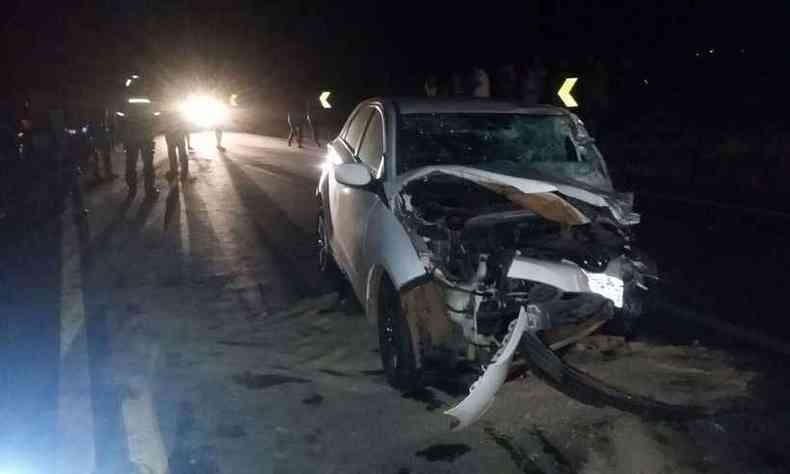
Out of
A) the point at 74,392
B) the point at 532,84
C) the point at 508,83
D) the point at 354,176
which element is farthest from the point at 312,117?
the point at 74,392

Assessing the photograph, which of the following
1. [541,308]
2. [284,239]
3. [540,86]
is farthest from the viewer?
[540,86]

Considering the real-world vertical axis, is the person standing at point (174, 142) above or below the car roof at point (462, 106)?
below

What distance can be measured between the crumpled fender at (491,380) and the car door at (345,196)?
5.66 feet

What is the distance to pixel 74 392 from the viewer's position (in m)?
4.79

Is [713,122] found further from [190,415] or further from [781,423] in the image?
[190,415]

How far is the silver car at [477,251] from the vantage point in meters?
4.17

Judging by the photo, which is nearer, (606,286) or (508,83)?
(606,286)

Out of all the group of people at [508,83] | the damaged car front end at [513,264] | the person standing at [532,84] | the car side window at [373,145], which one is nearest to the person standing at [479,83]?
the group of people at [508,83]

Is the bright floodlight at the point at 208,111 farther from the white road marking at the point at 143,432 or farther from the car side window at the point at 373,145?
the white road marking at the point at 143,432

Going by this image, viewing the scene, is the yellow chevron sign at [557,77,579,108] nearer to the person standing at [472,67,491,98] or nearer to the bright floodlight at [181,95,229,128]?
the person standing at [472,67,491,98]

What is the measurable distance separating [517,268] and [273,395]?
1.72m

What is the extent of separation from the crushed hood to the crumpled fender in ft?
2.58

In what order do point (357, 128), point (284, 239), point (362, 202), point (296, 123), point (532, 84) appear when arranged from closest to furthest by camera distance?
point (362, 202)
point (357, 128)
point (284, 239)
point (532, 84)
point (296, 123)

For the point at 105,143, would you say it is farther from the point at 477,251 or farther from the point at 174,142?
the point at 477,251
